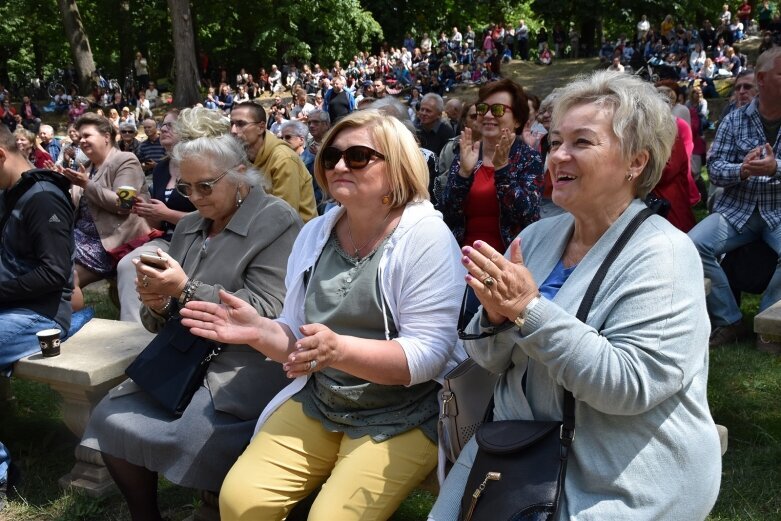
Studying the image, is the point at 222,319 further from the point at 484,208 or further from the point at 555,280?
the point at 484,208

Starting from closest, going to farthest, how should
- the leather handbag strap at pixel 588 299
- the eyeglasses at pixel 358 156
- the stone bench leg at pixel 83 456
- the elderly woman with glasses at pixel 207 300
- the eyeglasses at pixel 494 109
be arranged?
1. the leather handbag strap at pixel 588 299
2. the eyeglasses at pixel 358 156
3. the elderly woman with glasses at pixel 207 300
4. the stone bench leg at pixel 83 456
5. the eyeglasses at pixel 494 109

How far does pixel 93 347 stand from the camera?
366cm

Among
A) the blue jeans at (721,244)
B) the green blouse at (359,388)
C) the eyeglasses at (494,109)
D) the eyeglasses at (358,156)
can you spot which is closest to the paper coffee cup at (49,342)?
the green blouse at (359,388)

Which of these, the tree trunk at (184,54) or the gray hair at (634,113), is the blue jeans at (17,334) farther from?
the tree trunk at (184,54)

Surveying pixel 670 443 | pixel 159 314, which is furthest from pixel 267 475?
pixel 670 443

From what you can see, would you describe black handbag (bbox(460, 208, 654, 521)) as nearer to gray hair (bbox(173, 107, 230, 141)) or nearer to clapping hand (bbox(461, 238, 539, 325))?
clapping hand (bbox(461, 238, 539, 325))

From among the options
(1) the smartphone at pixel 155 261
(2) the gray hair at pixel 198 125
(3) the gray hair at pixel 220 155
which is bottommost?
(1) the smartphone at pixel 155 261

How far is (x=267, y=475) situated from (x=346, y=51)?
106 feet

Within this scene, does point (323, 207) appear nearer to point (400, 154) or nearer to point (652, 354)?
point (400, 154)

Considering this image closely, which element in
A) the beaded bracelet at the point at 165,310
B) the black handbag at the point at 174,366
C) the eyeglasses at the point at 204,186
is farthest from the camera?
the eyeglasses at the point at 204,186

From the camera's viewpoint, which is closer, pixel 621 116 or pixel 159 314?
pixel 621 116

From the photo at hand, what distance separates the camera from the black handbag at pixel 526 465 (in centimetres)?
181

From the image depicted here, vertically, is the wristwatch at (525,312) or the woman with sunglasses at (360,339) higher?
the wristwatch at (525,312)

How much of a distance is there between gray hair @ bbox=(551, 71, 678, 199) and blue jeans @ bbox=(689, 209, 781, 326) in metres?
2.66
